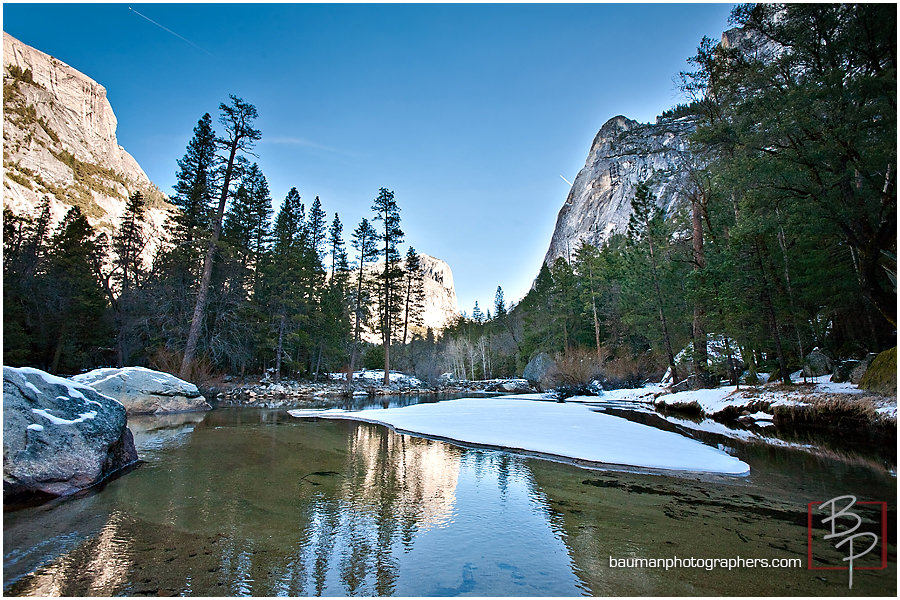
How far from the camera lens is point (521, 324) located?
51.8 meters

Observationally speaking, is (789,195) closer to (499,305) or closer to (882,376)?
(882,376)

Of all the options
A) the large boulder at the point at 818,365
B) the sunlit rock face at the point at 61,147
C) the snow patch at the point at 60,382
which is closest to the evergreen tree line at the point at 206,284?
the snow patch at the point at 60,382

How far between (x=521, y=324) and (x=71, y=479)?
49.7m

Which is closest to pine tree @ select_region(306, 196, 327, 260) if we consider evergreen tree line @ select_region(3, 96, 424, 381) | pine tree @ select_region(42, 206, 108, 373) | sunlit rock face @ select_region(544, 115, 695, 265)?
evergreen tree line @ select_region(3, 96, 424, 381)

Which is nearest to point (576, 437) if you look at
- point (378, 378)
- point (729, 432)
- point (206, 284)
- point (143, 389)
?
point (729, 432)

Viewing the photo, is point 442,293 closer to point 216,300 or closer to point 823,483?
point 216,300

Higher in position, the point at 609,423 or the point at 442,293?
the point at 442,293

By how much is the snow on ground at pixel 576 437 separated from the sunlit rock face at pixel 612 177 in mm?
62654

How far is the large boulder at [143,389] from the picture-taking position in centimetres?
1105

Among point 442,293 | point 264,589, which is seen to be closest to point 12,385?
point 264,589

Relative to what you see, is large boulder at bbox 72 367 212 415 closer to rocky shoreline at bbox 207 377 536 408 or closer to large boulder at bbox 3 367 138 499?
rocky shoreline at bbox 207 377 536 408

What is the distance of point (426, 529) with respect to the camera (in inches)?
128

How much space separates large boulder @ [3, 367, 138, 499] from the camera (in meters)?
3.86

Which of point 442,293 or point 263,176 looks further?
point 442,293
